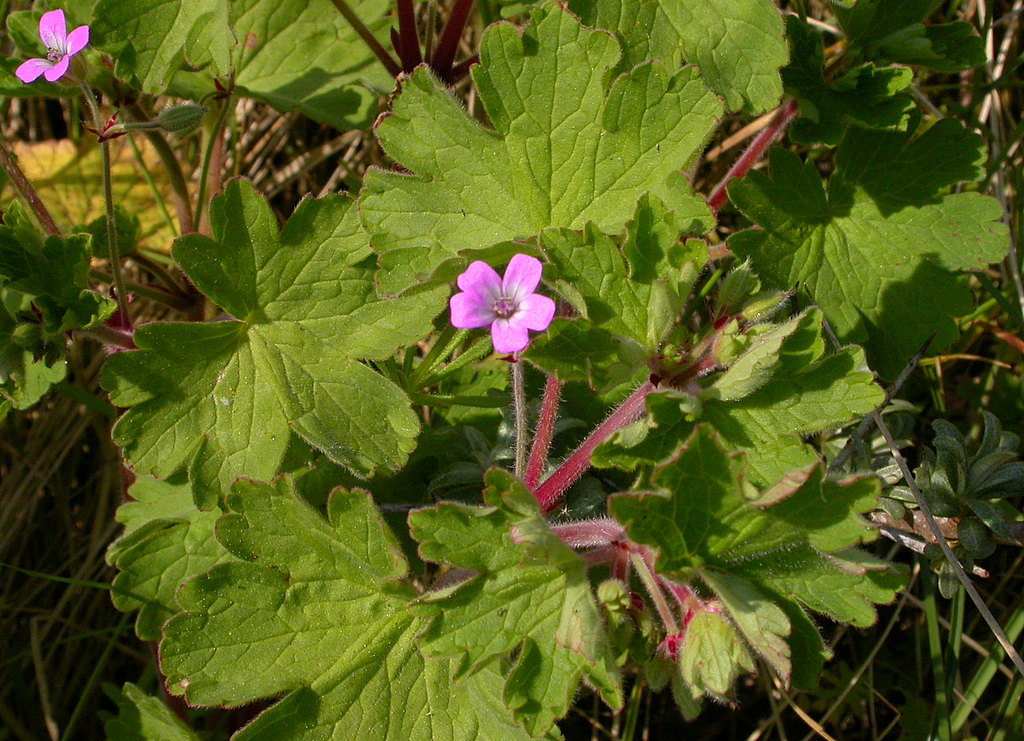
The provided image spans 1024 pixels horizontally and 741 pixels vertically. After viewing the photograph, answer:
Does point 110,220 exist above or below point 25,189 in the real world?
below

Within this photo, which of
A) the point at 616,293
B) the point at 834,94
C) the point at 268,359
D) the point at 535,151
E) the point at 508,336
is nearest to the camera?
the point at 508,336

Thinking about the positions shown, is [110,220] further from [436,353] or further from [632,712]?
[632,712]

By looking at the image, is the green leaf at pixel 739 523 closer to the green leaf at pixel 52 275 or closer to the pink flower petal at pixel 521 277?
the pink flower petal at pixel 521 277

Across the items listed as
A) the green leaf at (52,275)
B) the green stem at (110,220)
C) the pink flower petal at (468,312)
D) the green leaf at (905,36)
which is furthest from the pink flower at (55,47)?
the green leaf at (905,36)

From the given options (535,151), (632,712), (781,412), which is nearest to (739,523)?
(781,412)

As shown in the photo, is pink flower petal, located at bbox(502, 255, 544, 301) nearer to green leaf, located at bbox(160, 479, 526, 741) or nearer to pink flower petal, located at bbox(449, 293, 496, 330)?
pink flower petal, located at bbox(449, 293, 496, 330)

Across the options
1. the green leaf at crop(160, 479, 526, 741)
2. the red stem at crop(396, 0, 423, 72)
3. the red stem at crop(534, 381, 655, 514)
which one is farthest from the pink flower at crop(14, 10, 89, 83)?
the red stem at crop(534, 381, 655, 514)
